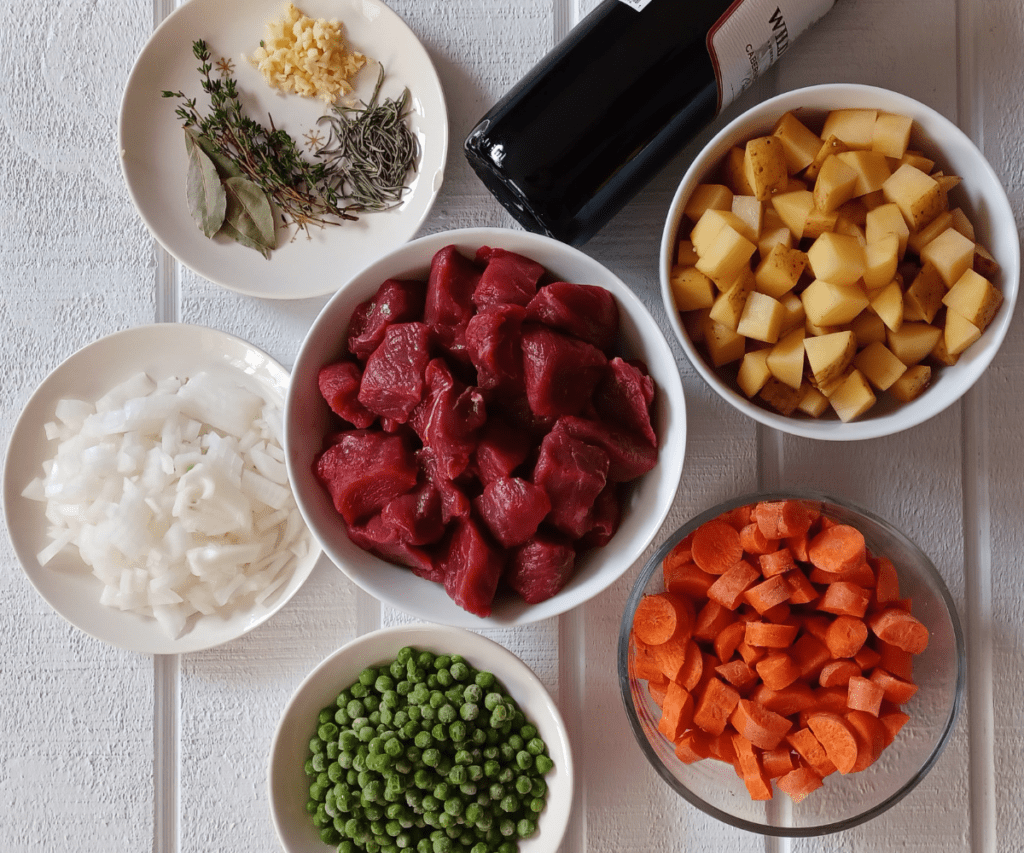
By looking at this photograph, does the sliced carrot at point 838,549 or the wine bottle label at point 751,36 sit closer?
the wine bottle label at point 751,36

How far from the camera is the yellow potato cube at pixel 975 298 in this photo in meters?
1.29

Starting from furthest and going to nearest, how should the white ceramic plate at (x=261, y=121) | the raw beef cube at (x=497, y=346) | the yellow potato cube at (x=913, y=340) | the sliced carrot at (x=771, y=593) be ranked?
1. the white ceramic plate at (x=261, y=121)
2. the sliced carrot at (x=771, y=593)
3. the yellow potato cube at (x=913, y=340)
4. the raw beef cube at (x=497, y=346)

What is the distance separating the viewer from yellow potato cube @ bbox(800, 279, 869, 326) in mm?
1290

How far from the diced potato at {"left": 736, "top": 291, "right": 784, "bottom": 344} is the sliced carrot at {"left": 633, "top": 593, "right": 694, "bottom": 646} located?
511mm

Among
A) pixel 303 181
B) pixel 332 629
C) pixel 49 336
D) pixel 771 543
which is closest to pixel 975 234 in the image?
pixel 771 543

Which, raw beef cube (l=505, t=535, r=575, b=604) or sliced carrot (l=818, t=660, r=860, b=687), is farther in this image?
sliced carrot (l=818, t=660, r=860, b=687)

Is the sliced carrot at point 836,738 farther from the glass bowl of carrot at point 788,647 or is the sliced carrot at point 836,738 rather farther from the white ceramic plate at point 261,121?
the white ceramic plate at point 261,121

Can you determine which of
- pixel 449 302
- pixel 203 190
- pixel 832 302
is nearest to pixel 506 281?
pixel 449 302

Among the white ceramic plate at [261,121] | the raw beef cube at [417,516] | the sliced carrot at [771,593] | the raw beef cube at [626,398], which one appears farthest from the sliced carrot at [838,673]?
the white ceramic plate at [261,121]

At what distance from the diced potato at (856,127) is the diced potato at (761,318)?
0.30m

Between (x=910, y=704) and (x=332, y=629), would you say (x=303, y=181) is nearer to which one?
(x=332, y=629)

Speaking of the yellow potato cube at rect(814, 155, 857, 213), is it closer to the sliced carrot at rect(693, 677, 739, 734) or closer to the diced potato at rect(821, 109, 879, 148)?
the diced potato at rect(821, 109, 879, 148)

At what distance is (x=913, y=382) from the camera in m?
1.36

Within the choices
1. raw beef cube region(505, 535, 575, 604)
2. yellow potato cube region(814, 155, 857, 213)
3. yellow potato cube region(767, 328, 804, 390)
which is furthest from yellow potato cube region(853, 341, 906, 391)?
raw beef cube region(505, 535, 575, 604)
